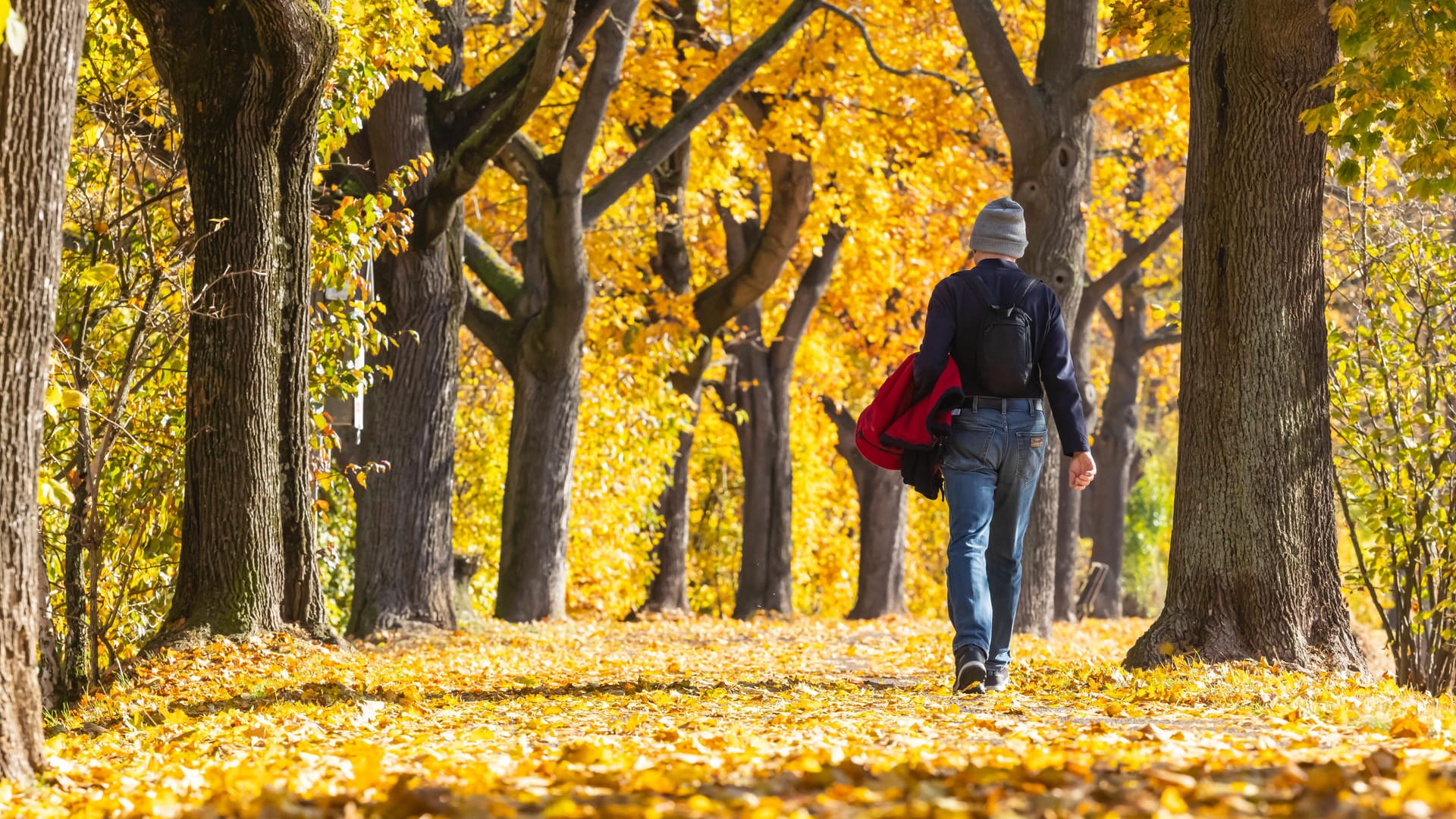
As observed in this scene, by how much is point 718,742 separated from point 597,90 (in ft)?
26.3

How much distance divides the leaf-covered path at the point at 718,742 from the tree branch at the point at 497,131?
12.4ft

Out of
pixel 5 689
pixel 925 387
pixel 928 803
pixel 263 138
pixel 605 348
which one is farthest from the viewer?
pixel 605 348

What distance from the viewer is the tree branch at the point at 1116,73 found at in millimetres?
11016

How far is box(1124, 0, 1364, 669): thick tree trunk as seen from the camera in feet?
21.8

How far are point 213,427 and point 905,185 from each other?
11593 mm

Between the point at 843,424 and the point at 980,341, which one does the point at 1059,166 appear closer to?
the point at 980,341

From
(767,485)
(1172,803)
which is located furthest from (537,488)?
(1172,803)

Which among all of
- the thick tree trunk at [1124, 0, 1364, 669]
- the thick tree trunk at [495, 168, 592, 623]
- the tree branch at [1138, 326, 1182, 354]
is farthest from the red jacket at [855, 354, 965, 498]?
the tree branch at [1138, 326, 1182, 354]

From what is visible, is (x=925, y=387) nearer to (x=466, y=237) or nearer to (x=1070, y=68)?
(x=1070, y=68)

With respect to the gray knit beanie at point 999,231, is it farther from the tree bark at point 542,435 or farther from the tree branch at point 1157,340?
the tree branch at point 1157,340

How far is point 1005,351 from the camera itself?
595cm

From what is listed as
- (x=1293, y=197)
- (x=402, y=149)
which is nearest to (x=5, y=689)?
(x=1293, y=197)

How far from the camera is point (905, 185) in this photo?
57.9 feet

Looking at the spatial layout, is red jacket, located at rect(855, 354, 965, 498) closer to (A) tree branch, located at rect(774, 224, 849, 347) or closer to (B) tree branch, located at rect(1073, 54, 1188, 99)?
(B) tree branch, located at rect(1073, 54, 1188, 99)
